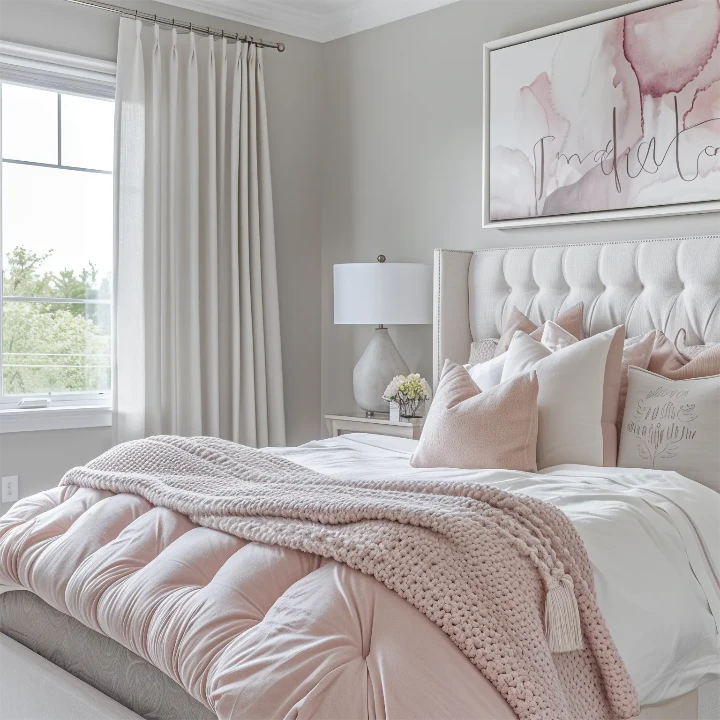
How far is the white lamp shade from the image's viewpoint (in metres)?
3.94

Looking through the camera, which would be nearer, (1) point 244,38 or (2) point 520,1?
(2) point 520,1

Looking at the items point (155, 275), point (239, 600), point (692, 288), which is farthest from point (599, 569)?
point (155, 275)

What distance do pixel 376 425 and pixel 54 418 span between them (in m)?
1.39

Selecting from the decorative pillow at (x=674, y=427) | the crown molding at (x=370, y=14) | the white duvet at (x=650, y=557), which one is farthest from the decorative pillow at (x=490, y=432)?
the crown molding at (x=370, y=14)

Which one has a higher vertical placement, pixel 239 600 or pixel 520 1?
pixel 520 1

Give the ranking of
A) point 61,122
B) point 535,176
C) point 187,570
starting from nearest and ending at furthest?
1. point 187,570
2. point 535,176
3. point 61,122

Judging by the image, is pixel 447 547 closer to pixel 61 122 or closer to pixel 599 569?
pixel 599 569

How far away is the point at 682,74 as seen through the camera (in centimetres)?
321

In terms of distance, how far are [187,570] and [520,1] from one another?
2.98m

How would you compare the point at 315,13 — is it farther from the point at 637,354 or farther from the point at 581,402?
the point at 581,402

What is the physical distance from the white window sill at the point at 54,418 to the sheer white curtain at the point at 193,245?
0.34 feet

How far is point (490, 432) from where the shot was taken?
8.30 feet

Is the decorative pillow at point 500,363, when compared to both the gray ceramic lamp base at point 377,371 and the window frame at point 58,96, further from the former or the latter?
the window frame at point 58,96

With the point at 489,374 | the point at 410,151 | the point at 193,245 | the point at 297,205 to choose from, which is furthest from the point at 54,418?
the point at 410,151
